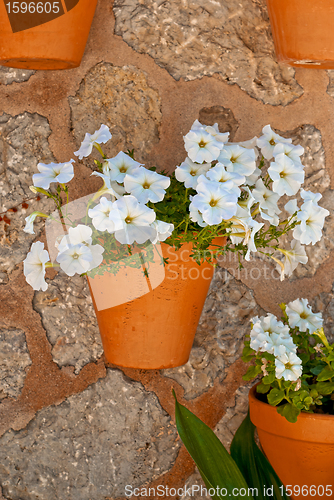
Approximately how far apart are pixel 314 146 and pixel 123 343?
799 millimetres

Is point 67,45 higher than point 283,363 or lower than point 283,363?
higher

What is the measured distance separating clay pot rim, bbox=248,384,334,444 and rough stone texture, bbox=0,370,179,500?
316mm

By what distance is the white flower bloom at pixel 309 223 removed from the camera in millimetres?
903

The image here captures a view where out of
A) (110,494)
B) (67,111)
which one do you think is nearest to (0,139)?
(67,111)

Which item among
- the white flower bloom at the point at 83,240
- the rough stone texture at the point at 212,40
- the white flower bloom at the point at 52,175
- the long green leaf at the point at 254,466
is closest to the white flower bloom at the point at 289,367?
the long green leaf at the point at 254,466

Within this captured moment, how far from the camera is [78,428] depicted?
3.83 feet

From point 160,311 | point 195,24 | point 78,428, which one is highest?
point 195,24

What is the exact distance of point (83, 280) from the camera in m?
1.20

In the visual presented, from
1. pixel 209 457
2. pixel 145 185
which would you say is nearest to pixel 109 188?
pixel 145 185

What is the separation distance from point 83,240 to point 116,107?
0.51m

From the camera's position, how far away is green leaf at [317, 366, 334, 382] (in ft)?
3.25

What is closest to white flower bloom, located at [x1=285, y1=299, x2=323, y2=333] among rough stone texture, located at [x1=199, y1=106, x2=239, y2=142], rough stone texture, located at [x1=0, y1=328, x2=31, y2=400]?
rough stone texture, located at [x1=199, y1=106, x2=239, y2=142]

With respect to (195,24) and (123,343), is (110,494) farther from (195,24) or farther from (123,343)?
(195,24)

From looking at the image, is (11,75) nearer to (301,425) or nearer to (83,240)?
(83,240)
